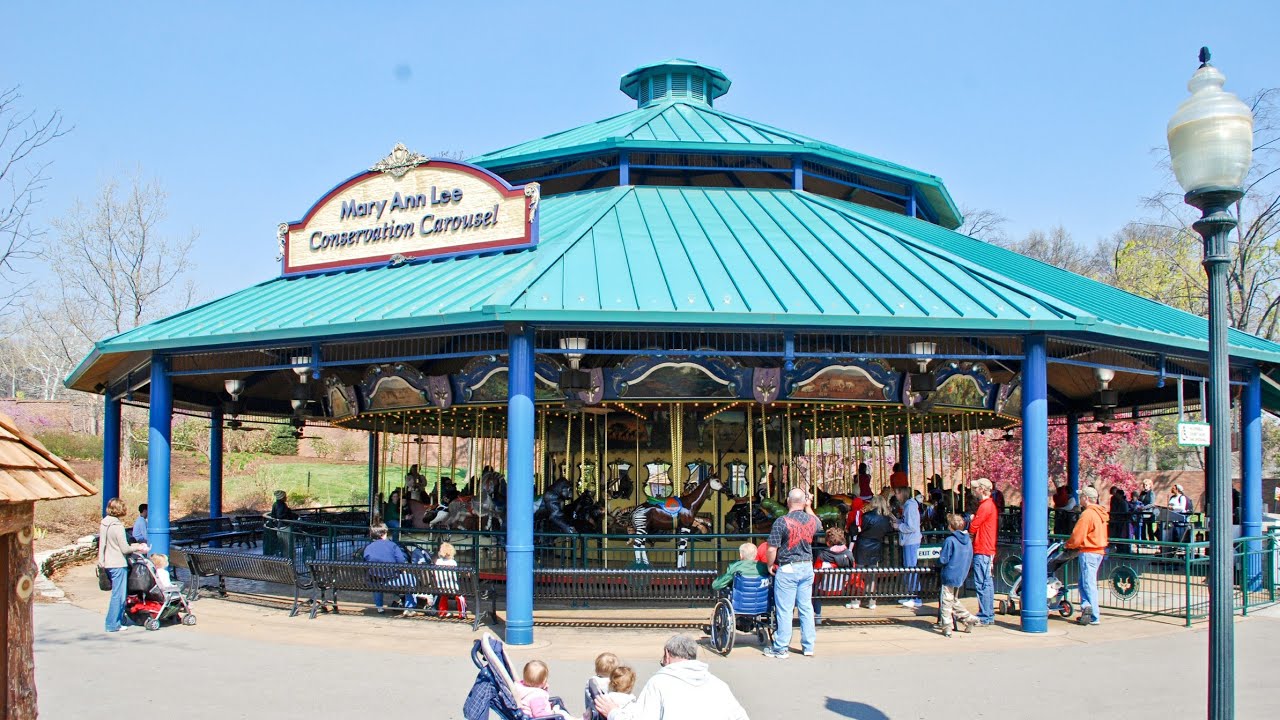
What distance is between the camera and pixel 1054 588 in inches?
535

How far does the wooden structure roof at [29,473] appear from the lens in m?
4.70

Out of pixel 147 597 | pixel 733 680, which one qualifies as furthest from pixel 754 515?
pixel 147 597

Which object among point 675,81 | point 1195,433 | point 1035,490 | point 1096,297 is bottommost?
point 1035,490

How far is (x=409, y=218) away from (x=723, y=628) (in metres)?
8.57

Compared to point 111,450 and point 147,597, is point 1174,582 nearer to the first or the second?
point 147,597

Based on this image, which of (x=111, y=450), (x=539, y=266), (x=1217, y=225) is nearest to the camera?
(x=1217, y=225)

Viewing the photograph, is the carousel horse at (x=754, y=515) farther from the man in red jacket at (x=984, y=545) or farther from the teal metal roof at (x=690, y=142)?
the teal metal roof at (x=690, y=142)

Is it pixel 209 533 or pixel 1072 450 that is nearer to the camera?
pixel 209 533

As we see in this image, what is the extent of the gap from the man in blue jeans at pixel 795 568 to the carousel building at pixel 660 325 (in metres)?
2.41

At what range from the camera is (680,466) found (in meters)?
17.5

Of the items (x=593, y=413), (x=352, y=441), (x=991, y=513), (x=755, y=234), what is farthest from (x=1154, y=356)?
(x=352, y=441)

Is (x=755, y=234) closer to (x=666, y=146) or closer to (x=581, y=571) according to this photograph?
(x=666, y=146)

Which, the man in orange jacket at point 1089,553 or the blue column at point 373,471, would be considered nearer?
the man in orange jacket at point 1089,553

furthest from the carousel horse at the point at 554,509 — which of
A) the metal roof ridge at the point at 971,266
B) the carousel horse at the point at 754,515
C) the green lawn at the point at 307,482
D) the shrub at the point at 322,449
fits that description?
the shrub at the point at 322,449
